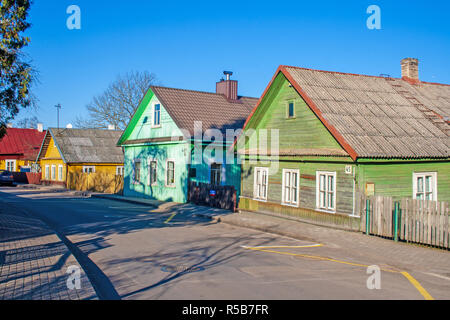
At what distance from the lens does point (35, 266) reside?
9180mm

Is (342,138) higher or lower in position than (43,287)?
higher

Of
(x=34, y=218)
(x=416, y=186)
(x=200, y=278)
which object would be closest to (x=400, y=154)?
(x=416, y=186)

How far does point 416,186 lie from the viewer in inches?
629

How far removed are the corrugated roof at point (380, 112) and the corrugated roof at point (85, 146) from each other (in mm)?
29731

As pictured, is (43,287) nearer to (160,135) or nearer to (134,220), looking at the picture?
(134,220)

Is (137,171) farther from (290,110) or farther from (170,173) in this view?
(290,110)

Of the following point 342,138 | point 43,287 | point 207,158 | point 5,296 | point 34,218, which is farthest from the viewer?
point 207,158

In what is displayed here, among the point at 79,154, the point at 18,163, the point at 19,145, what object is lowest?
the point at 18,163

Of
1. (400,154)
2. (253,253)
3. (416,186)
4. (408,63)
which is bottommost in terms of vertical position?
(253,253)

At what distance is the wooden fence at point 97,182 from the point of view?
3569 centimetres

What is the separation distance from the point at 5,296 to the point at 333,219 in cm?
1166

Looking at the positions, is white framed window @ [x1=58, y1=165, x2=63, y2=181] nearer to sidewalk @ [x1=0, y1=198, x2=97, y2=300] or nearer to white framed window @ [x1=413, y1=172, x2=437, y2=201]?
sidewalk @ [x1=0, y1=198, x2=97, y2=300]

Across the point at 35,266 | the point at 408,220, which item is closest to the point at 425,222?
the point at 408,220

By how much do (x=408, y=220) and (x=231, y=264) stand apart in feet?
20.6
